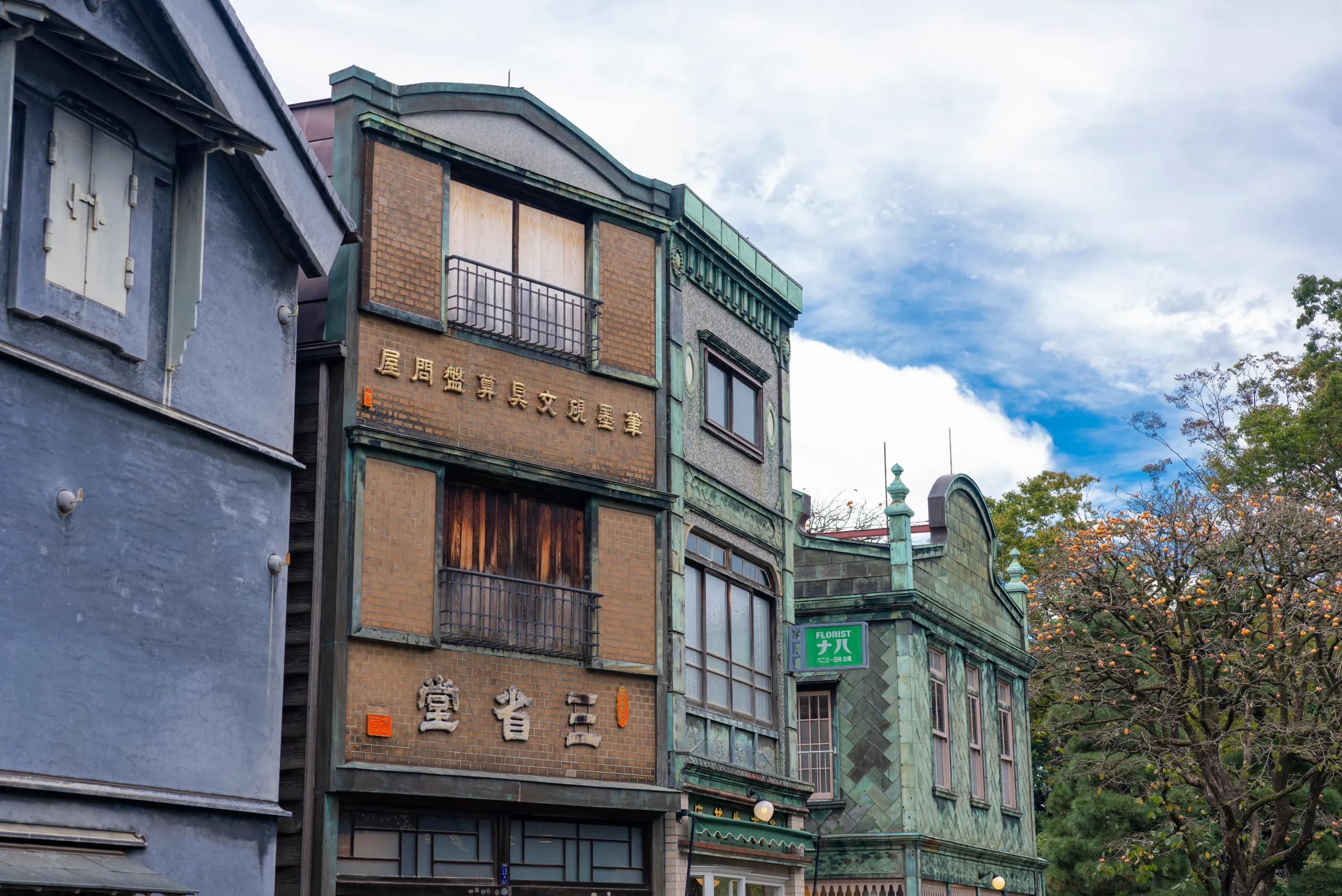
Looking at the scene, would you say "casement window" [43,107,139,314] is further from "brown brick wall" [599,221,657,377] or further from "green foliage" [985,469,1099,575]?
"green foliage" [985,469,1099,575]

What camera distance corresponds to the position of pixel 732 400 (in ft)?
74.0

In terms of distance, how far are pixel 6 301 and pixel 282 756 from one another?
18.1 feet

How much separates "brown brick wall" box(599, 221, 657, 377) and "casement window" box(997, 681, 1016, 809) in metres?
14.5

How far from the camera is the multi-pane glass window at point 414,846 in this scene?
16062mm

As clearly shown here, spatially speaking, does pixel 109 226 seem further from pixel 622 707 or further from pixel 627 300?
pixel 622 707

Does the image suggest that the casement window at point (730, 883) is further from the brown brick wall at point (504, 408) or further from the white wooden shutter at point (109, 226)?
the white wooden shutter at point (109, 226)

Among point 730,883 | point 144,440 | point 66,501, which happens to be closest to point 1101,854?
point 730,883

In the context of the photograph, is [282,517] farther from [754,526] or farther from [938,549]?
[938,549]

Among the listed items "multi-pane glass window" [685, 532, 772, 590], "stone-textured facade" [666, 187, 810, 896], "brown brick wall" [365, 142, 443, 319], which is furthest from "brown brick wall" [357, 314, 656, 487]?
"multi-pane glass window" [685, 532, 772, 590]

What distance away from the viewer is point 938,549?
94.0ft

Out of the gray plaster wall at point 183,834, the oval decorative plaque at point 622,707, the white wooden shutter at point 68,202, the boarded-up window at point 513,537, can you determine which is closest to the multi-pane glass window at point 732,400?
the boarded-up window at point 513,537

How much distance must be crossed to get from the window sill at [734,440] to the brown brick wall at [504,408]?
1.68 m

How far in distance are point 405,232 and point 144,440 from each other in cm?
481

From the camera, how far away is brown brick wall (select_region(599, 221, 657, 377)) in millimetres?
19609
